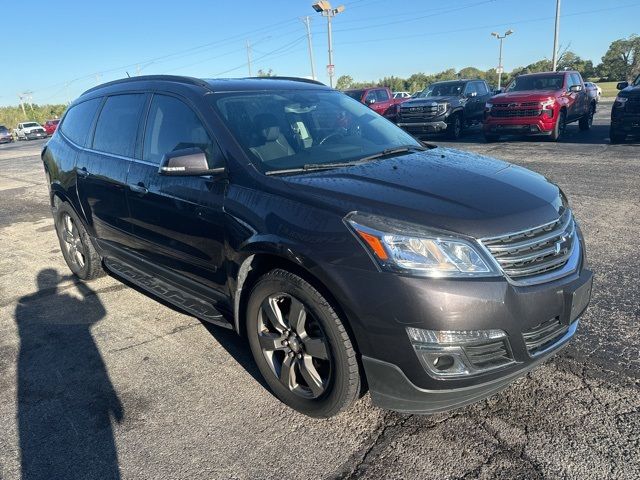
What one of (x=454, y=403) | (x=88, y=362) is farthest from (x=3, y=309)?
(x=454, y=403)

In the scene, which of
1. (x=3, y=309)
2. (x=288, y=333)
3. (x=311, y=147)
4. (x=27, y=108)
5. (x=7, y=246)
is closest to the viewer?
(x=288, y=333)

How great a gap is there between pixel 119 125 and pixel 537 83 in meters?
12.9

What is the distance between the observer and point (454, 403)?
7.45ft

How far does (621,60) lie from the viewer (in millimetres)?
60844

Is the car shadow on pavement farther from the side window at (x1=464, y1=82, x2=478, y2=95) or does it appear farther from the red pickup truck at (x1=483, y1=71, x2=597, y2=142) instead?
the side window at (x1=464, y1=82, x2=478, y2=95)

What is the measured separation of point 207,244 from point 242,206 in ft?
1.47

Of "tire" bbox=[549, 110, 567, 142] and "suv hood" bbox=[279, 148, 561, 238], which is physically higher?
"suv hood" bbox=[279, 148, 561, 238]

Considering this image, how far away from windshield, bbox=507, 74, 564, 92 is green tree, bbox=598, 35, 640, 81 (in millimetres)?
56571

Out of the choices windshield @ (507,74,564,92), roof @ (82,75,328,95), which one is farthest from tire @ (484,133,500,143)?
roof @ (82,75,328,95)

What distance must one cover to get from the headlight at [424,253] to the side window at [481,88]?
661 inches

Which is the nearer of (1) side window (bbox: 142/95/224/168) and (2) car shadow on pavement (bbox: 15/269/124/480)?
(2) car shadow on pavement (bbox: 15/269/124/480)

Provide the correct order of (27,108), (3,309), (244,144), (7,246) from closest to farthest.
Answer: (244,144)
(3,309)
(7,246)
(27,108)

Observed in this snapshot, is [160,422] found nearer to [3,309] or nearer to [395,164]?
[395,164]

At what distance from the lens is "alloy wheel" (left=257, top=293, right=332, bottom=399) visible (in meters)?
2.53
